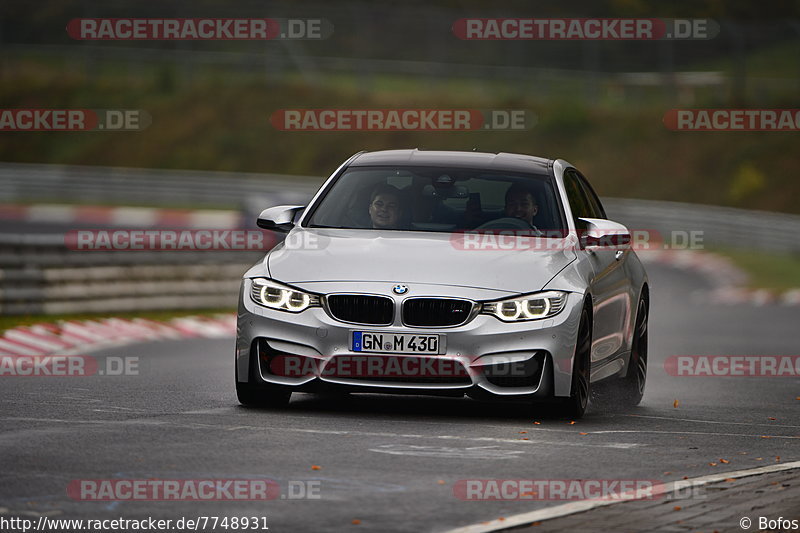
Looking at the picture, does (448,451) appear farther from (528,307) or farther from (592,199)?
(592,199)

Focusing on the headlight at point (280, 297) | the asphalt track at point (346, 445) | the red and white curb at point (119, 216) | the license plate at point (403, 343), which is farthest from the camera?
the red and white curb at point (119, 216)

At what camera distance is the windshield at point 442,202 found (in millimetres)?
10828

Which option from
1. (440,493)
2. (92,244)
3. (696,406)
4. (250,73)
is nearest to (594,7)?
(250,73)

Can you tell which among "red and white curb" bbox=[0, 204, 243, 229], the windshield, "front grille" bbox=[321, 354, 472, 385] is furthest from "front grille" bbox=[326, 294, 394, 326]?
"red and white curb" bbox=[0, 204, 243, 229]

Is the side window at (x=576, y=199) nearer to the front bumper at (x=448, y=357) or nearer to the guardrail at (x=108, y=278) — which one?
the front bumper at (x=448, y=357)

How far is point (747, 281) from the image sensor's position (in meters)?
33.2

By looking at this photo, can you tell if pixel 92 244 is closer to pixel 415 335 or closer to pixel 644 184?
pixel 415 335

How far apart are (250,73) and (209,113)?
159 inches

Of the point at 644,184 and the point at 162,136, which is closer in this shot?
the point at 644,184

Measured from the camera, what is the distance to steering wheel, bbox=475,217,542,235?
10742 millimetres

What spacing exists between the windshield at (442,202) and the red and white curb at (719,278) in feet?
55.2

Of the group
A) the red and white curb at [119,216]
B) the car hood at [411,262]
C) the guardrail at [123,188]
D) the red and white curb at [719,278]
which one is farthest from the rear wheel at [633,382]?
the guardrail at [123,188]

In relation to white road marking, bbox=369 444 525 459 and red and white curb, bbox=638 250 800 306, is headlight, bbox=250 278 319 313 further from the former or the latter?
red and white curb, bbox=638 250 800 306

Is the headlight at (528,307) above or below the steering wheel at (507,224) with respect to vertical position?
below
